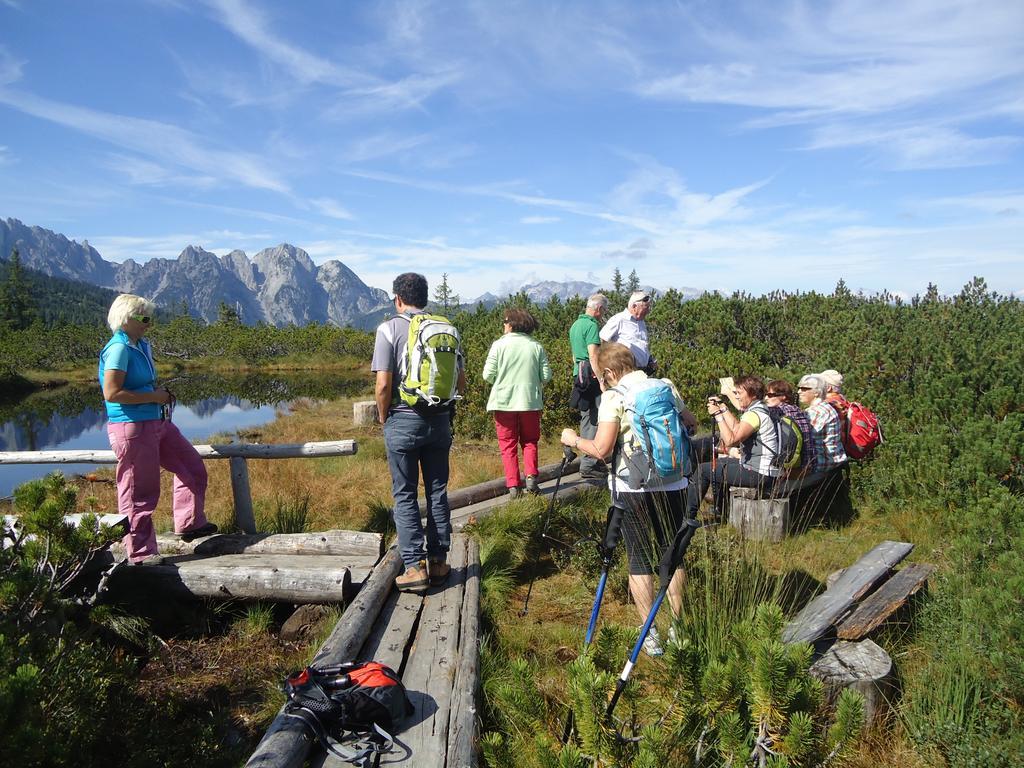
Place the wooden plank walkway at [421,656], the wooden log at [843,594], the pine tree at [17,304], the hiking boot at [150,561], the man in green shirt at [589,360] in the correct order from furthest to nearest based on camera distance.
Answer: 1. the pine tree at [17,304]
2. the man in green shirt at [589,360]
3. the hiking boot at [150,561]
4. the wooden log at [843,594]
5. the wooden plank walkway at [421,656]

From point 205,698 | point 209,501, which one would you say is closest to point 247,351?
point 209,501

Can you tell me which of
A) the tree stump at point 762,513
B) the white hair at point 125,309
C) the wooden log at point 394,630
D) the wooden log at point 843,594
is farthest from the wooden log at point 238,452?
the wooden log at point 843,594

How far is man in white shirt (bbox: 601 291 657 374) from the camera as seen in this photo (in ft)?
20.0

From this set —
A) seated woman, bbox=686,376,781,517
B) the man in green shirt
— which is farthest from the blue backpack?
the man in green shirt

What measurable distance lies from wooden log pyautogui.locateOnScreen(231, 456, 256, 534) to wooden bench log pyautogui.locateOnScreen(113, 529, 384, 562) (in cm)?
24

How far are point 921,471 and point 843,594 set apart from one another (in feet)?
8.71

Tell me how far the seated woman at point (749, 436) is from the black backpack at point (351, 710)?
9.69 ft

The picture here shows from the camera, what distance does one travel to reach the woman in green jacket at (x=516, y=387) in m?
5.44

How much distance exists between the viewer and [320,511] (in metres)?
6.22

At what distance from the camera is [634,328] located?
20.1 ft

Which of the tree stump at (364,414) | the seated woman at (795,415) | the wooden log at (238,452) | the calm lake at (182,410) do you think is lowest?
the calm lake at (182,410)

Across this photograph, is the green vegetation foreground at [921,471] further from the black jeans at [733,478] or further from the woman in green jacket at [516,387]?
the woman in green jacket at [516,387]

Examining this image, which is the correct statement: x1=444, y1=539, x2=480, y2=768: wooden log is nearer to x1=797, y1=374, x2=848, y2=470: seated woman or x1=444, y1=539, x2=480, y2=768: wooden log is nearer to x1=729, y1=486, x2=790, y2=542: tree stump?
x1=729, y1=486, x2=790, y2=542: tree stump

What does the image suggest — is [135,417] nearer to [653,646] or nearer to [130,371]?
[130,371]
